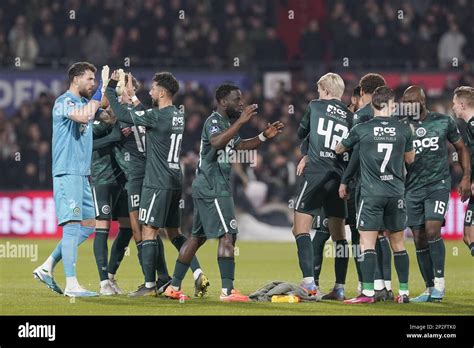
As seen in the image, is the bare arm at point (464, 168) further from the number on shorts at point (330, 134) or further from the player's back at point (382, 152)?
the number on shorts at point (330, 134)

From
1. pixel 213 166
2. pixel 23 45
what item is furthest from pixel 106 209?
pixel 23 45

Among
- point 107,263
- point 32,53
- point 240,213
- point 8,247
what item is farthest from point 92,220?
point 32,53

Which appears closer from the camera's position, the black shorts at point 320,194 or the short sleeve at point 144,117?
the short sleeve at point 144,117

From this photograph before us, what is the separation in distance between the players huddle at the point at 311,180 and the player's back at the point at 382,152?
11mm

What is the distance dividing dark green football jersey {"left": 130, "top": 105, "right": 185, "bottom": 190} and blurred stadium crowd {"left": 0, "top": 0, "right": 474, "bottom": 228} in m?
10.6

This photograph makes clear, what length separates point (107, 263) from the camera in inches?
537

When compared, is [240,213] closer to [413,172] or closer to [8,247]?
[8,247]

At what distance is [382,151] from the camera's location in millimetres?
12320

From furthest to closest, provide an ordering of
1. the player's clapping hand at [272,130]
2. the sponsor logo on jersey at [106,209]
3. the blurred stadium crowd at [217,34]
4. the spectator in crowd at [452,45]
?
the spectator in crowd at [452,45] < the blurred stadium crowd at [217,34] < the sponsor logo on jersey at [106,209] < the player's clapping hand at [272,130]

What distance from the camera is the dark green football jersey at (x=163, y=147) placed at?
1291 cm

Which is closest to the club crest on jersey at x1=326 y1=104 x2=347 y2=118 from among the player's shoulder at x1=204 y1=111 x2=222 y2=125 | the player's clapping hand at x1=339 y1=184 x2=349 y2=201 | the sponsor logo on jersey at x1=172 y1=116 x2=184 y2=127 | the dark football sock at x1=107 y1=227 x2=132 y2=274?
the player's clapping hand at x1=339 y1=184 x2=349 y2=201

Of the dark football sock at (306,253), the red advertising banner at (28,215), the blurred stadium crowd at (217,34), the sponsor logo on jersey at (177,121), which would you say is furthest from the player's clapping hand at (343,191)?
the blurred stadium crowd at (217,34)

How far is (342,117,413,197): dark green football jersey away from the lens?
12.3 metres

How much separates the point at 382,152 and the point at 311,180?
0.97 metres
